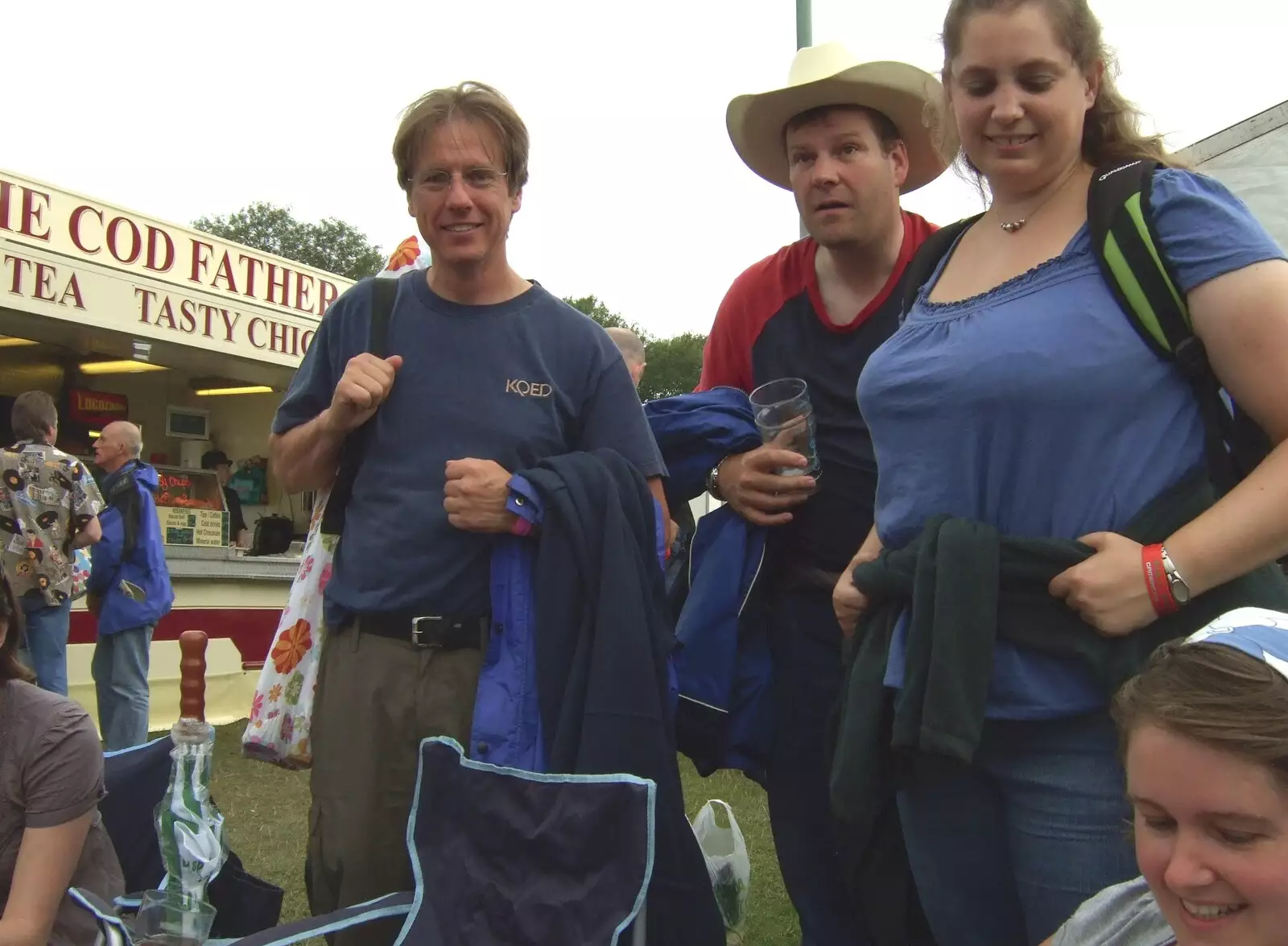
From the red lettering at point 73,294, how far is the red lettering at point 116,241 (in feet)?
1.59

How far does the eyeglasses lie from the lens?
2.00 meters

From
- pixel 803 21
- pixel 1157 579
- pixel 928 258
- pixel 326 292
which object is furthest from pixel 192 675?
pixel 326 292

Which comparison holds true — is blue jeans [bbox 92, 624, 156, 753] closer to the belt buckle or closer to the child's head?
the belt buckle

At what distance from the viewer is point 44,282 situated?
733cm

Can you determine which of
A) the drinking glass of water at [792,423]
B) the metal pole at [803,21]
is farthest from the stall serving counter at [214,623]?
the drinking glass of water at [792,423]

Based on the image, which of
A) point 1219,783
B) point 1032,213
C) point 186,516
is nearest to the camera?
point 1219,783

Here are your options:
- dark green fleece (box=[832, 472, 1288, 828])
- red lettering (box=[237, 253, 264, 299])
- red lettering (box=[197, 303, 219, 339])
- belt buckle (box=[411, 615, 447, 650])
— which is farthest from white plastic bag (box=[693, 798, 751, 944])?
red lettering (box=[237, 253, 264, 299])

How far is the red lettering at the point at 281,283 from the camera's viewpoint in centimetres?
944

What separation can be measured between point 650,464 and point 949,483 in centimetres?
72

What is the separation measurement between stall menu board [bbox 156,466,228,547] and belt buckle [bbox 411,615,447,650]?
5297 millimetres

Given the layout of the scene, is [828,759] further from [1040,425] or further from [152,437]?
[152,437]

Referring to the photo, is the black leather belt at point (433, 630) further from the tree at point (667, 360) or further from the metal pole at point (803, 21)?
the tree at point (667, 360)

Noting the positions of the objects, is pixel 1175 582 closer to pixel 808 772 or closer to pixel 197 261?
pixel 808 772

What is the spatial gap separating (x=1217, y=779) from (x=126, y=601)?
215 inches
